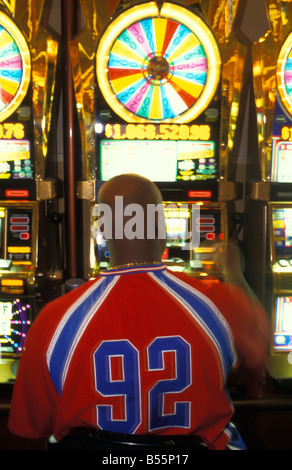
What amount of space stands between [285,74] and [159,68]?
2.71 feet

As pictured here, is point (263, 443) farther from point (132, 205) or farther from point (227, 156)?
point (132, 205)

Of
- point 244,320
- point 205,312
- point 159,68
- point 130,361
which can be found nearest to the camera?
point 130,361

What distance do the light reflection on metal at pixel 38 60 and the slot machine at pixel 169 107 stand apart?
0.61ft

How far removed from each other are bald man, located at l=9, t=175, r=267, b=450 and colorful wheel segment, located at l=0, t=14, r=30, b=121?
164cm

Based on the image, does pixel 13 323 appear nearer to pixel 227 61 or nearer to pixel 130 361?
pixel 130 361

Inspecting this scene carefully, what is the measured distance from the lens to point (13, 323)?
9.97 ft

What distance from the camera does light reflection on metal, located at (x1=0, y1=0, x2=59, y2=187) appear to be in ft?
9.82

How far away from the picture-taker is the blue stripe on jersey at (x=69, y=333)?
1.44 m

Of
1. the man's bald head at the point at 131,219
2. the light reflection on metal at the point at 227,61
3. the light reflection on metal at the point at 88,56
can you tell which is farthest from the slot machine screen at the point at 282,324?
the man's bald head at the point at 131,219

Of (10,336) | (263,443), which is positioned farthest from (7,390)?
(263,443)

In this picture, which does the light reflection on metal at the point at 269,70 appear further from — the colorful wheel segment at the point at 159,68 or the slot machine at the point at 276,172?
the colorful wheel segment at the point at 159,68

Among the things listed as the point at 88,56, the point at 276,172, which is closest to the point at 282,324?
the point at 276,172

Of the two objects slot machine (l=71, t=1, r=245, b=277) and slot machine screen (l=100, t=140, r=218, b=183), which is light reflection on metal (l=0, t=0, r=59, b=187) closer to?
slot machine (l=71, t=1, r=245, b=277)

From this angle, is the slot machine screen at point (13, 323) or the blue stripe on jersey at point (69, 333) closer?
the blue stripe on jersey at point (69, 333)
